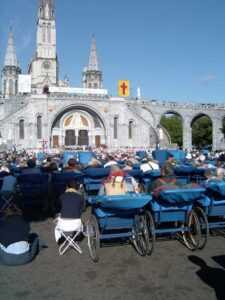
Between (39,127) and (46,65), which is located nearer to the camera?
(39,127)

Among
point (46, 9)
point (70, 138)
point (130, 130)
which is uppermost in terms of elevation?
point (46, 9)

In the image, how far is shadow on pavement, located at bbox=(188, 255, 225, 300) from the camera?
4613mm

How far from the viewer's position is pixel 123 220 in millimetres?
5977

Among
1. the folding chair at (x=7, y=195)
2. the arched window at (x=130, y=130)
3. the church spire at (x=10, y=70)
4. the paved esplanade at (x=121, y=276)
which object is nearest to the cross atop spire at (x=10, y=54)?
the church spire at (x=10, y=70)

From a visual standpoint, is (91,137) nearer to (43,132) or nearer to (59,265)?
(43,132)

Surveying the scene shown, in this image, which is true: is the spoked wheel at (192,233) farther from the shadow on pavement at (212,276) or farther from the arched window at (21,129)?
the arched window at (21,129)

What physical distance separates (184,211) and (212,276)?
1412 millimetres

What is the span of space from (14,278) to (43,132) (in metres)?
41.0

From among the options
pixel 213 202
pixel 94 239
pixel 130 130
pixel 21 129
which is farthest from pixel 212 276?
pixel 130 130

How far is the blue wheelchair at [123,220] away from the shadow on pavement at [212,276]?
0.89 meters

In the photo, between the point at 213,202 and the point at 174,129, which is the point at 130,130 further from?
the point at 213,202

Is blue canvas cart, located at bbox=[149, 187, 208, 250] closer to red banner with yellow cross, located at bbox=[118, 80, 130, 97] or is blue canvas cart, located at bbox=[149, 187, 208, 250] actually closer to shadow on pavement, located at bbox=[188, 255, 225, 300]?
shadow on pavement, located at bbox=[188, 255, 225, 300]

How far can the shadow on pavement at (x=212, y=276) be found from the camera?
461cm

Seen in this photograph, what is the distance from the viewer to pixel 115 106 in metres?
47.3
